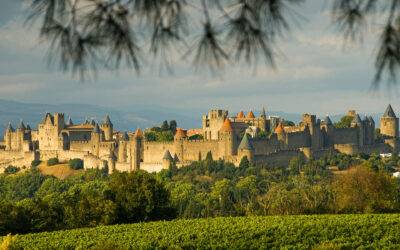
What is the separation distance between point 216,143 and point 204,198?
1604 centimetres

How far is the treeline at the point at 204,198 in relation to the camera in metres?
30.8

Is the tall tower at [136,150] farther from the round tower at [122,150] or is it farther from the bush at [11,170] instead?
the bush at [11,170]

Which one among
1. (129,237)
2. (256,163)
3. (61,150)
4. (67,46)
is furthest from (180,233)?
(61,150)

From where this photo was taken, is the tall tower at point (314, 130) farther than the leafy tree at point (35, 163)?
No

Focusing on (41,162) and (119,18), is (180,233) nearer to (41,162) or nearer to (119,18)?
(119,18)

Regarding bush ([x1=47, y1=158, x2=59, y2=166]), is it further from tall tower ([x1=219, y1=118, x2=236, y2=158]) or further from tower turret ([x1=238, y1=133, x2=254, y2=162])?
tower turret ([x1=238, y1=133, x2=254, y2=162])

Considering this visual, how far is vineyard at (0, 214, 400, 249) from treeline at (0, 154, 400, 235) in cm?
482

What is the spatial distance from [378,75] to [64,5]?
1.70 metres

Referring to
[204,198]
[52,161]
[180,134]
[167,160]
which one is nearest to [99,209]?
[204,198]

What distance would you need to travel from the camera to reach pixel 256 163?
59250 millimetres

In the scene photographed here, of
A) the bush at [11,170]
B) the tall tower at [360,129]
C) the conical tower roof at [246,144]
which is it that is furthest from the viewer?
the bush at [11,170]

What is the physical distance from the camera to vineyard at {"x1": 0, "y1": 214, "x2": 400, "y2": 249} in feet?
67.3

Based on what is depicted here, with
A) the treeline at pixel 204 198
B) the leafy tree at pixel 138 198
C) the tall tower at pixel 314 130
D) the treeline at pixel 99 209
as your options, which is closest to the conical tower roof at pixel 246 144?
the treeline at pixel 204 198

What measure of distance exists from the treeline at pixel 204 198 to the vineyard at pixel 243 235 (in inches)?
190
